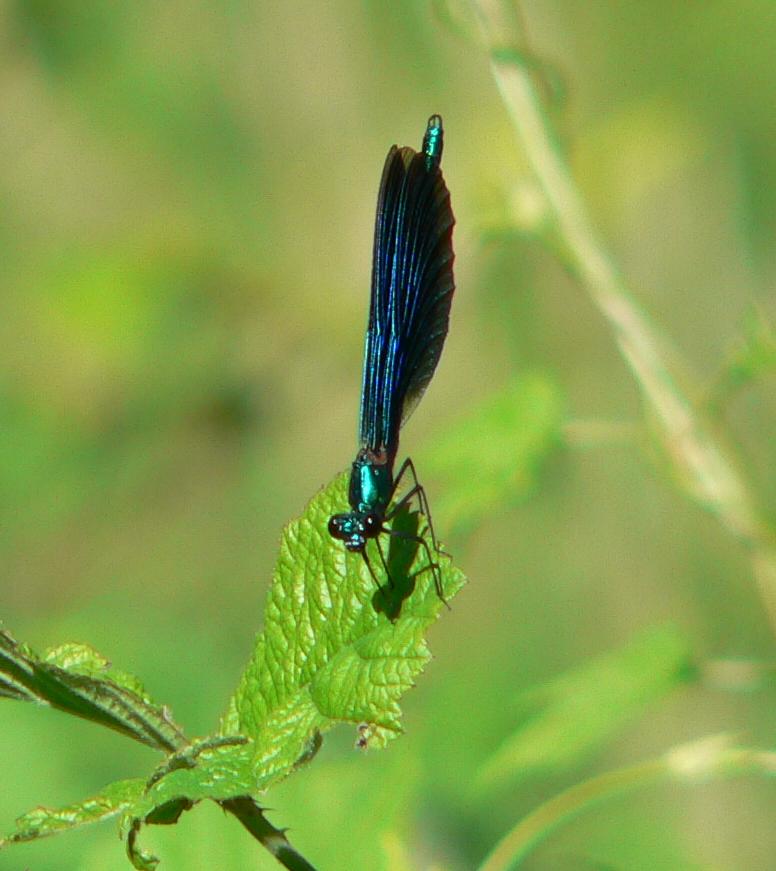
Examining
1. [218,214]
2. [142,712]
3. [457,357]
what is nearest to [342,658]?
[142,712]

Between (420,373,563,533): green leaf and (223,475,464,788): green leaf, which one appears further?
(420,373,563,533): green leaf

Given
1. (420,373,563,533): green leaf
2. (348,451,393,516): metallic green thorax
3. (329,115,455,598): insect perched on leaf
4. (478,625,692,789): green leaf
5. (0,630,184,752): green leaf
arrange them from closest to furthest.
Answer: (0,630,184,752): green leaf, (348,451,393,516): metallic green thorax, (329,115,455,598): insect perched on leaf, (478,625,692,789): green leaf, (420,373,563,533): green leaf

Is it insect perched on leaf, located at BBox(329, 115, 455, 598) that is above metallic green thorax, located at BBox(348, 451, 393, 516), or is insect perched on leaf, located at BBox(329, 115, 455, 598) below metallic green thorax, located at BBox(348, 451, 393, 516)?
above

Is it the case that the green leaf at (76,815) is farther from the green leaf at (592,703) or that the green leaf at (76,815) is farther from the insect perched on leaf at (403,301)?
the green leaf at (592,703)

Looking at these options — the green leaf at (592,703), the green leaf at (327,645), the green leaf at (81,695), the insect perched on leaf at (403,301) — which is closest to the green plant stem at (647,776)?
the green leaf at (592,703)

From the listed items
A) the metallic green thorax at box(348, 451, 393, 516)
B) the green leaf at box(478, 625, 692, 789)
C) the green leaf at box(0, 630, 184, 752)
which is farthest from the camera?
the green leaf at box(478, 625, 692, 789)

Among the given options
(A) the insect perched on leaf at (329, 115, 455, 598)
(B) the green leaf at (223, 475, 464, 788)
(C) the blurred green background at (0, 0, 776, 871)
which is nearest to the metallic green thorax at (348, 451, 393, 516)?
(A) the insect perched on leaf at (329, 115, 455, 598)

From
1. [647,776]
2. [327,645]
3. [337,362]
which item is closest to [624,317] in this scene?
[647,776]

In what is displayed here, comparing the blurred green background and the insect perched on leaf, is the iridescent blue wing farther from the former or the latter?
the blurred green background
